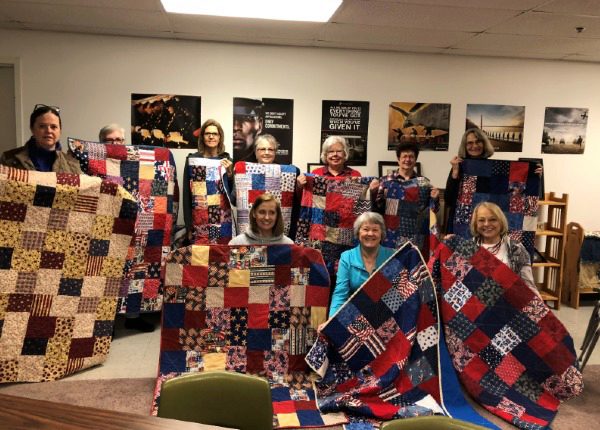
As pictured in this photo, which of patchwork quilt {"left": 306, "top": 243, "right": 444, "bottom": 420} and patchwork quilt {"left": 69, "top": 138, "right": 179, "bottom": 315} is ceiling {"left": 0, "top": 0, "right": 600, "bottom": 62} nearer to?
patchwork quilt {"left": 69, "top": 138, "right": 179, "bottom": 315}

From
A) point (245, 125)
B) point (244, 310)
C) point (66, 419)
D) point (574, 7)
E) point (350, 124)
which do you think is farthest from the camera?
point (350, 124)

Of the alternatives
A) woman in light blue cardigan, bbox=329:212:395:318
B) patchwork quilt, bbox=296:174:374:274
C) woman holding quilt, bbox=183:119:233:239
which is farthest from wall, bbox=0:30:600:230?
woman in light blue cardigan, bbox=329:212:395:318

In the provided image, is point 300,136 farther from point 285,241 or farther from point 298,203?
point 285,241

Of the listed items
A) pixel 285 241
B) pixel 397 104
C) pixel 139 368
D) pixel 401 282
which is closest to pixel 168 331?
pixel 139 368

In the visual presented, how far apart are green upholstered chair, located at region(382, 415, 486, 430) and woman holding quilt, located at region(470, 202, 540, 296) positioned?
1.65 meters

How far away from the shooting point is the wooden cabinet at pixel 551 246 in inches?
177

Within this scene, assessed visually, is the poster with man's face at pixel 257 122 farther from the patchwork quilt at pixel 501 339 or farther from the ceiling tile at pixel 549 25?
the patchwork quilt at pixel 501 339

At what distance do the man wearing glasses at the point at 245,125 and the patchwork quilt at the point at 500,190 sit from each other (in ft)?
5.73

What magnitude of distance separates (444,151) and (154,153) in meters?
2.59

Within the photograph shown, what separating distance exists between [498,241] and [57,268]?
2.45 m

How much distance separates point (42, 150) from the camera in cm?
291

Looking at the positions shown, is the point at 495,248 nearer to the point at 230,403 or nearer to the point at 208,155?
the point at 230,403

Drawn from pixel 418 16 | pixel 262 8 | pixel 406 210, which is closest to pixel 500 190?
pixel 406 210

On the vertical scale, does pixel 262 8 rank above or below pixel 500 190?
above
